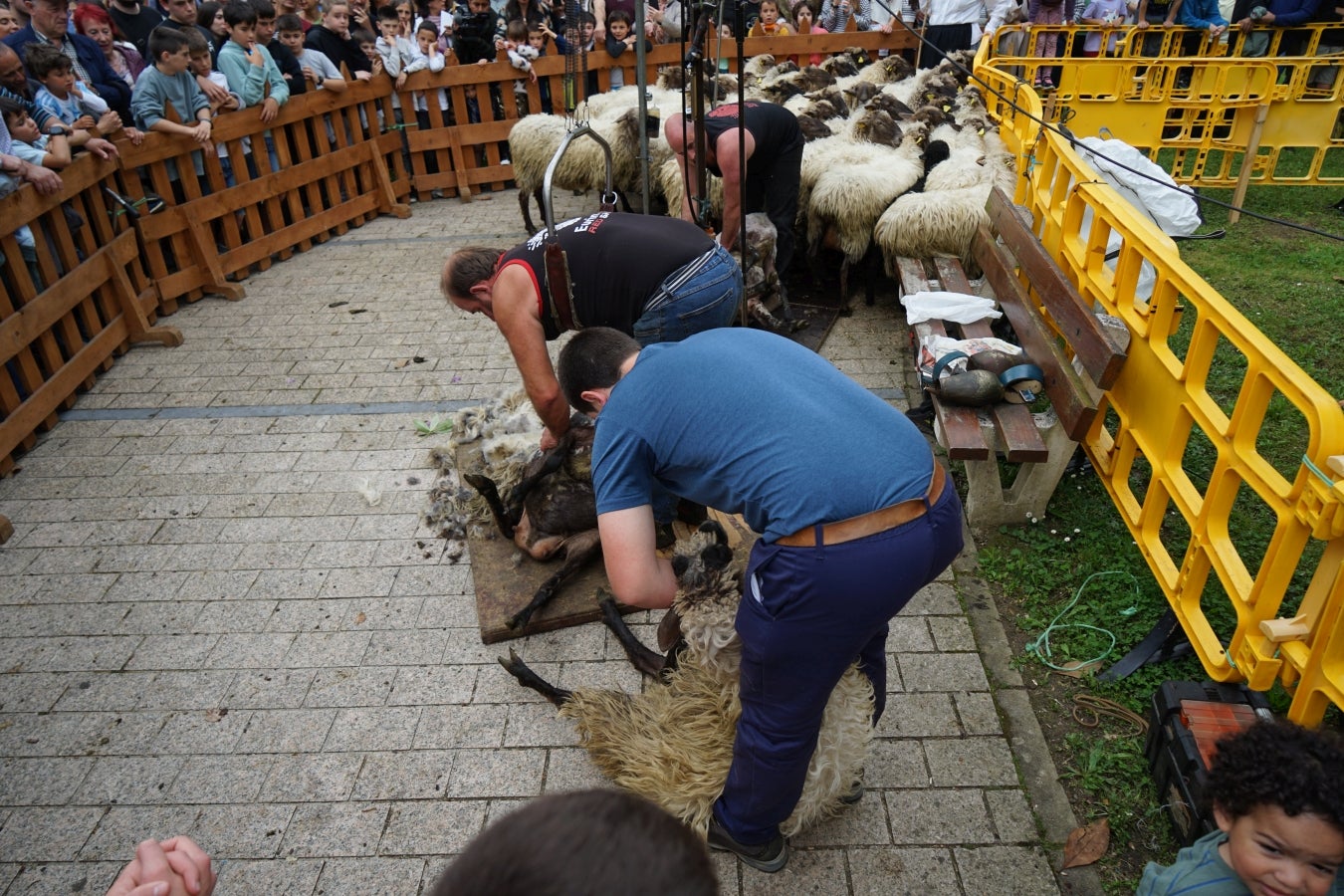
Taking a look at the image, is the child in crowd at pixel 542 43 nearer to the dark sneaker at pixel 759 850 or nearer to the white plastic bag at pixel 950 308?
the white plastic bag at pixel 950 308

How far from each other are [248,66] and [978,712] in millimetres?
8322

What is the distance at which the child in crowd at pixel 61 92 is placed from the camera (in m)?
6.46

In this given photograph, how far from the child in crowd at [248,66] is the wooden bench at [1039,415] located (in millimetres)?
6913

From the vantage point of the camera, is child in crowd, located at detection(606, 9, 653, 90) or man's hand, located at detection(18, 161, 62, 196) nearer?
man's hand, located at detection(18, 161, 62, 196)

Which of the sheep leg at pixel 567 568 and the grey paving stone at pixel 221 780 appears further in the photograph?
the sheep leg at pixel 567 568

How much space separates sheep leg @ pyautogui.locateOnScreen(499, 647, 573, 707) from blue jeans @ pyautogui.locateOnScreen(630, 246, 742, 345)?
4.94 ft

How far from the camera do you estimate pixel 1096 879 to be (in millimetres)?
2723

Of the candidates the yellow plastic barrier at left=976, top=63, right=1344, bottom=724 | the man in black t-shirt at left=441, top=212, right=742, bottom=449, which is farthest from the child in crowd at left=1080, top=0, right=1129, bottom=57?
the man in black t-shirt at left=441, top=212, right=742, bottom=449

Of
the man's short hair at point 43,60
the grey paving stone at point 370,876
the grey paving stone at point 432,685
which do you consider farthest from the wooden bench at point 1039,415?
the man's short hair at point 43,60

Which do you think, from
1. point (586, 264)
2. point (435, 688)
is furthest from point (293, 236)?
point (435, 688)

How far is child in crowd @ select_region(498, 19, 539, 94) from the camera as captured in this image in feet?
33.6

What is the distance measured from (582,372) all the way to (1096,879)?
2243 mm

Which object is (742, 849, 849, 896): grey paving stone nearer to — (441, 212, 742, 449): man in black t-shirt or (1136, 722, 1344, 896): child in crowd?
(1136, 722, 1344, 896): child in crowd

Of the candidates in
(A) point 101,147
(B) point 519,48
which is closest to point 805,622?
(A) point 101,147
